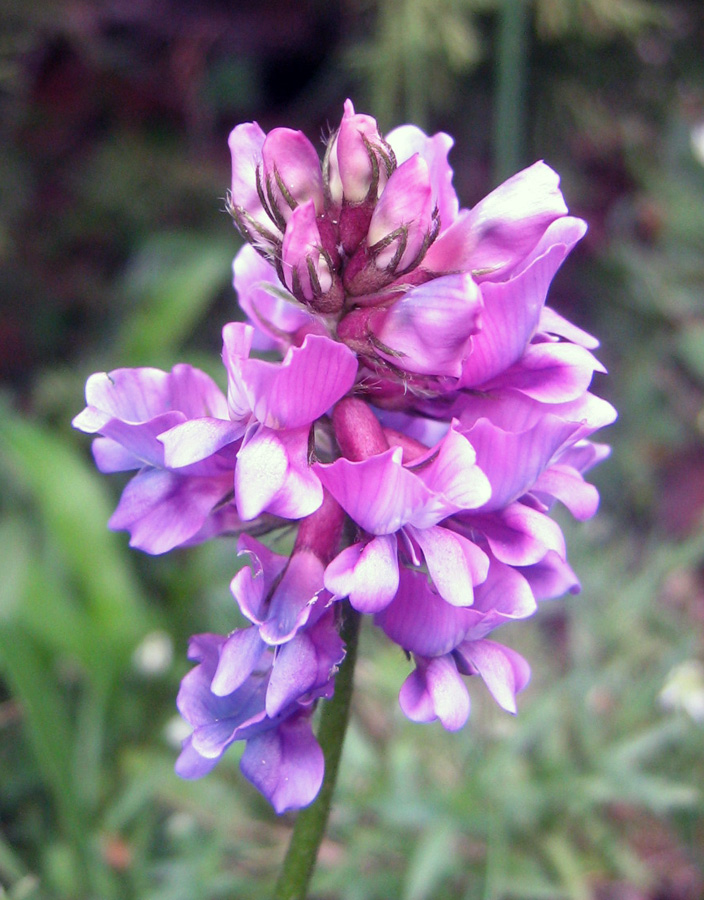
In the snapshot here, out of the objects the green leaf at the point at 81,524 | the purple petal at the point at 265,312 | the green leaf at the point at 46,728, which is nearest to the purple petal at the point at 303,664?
the purple petal at the point at 265,312

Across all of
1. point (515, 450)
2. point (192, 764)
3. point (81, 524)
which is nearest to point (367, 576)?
point (515, 450)

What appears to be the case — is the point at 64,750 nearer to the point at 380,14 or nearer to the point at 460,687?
the point at 460,687

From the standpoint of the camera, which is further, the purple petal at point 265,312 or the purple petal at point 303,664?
the purple petal at point 265,312

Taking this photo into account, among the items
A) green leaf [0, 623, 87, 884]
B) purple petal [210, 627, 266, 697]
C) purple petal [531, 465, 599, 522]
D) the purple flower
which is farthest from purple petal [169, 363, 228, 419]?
green leaf [0, 623, 87, 884]

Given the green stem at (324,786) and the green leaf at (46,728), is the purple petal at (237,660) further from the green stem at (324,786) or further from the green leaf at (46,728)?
the green leaf at (46,728)

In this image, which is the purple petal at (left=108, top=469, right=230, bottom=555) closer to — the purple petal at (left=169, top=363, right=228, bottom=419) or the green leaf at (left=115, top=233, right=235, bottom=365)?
the purple petal at (left=169, top=363, right=228, bottom=419)

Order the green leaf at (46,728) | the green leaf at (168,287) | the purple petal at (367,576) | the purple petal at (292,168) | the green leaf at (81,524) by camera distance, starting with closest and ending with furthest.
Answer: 1. the purple petal at (367,576)
2. the purple petal at (292,168)
3. the green leaf at (46,728)
4. the green leaf at (81,524)
5. the green leaf at (168,287)

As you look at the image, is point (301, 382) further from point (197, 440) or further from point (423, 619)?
point (423, 619)
